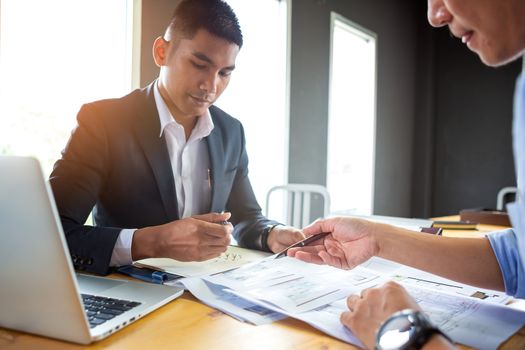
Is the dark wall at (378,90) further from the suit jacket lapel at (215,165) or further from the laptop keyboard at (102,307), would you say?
the laptop keyboard at (102,307)

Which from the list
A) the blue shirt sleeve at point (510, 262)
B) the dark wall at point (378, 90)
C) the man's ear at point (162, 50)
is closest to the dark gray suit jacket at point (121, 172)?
the man's ear at point (162, 50)

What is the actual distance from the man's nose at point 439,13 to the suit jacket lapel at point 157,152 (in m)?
0.77

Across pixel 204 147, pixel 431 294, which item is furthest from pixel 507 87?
pixel 431 294

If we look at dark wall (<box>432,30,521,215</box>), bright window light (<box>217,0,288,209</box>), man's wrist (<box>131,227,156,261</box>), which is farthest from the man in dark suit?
dark wall (<box>432,30,521,215</box>)

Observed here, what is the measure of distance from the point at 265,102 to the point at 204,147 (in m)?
1.52

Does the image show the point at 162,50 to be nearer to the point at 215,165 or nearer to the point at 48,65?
the point at 215,165

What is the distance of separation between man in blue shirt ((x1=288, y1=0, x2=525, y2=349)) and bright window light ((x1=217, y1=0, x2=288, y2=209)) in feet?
5.70

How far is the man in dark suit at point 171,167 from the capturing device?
37.4 inches

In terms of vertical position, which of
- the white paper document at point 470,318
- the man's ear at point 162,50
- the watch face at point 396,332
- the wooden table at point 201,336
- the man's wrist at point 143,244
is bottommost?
the wooden table at point 201,336

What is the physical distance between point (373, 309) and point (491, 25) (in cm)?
50

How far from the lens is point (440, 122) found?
14.6 ft

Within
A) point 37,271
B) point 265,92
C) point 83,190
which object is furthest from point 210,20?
point 265,92

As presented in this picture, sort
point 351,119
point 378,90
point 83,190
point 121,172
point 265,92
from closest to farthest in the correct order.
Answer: point 83,190 → point 121,172 → point 265,92 → point 351,119 → point 378,90

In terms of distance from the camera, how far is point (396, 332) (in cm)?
57
